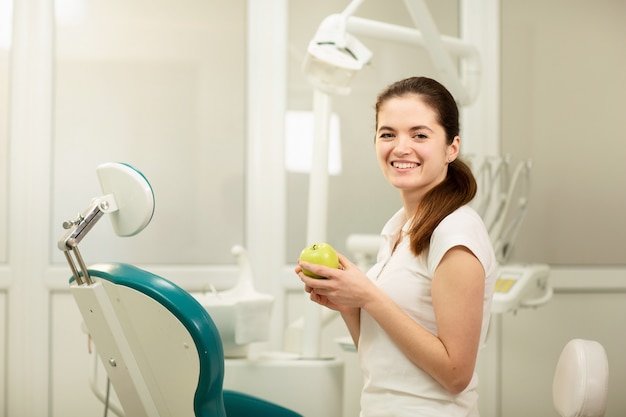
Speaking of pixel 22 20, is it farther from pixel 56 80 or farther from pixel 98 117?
pixel 98 117

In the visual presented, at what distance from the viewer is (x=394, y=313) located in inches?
52.4

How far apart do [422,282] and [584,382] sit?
26.6 inches

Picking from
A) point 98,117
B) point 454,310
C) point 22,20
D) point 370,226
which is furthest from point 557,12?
point 454,310

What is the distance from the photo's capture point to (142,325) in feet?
5.21

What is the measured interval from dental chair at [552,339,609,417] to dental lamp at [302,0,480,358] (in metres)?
0.90

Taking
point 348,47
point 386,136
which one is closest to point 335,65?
point 348,47

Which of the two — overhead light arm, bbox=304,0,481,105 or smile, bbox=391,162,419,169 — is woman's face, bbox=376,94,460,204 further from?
overhead light arm, bbox=304,0,481,105

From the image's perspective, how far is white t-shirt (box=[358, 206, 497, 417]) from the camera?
1.33 meters

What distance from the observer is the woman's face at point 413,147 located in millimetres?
1420

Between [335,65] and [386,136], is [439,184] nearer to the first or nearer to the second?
[386,136]

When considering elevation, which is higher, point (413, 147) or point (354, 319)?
point (413, 147)

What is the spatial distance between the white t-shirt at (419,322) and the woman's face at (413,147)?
0.31 ft

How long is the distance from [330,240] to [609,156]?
4.26 feet

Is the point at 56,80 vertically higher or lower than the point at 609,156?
higher
